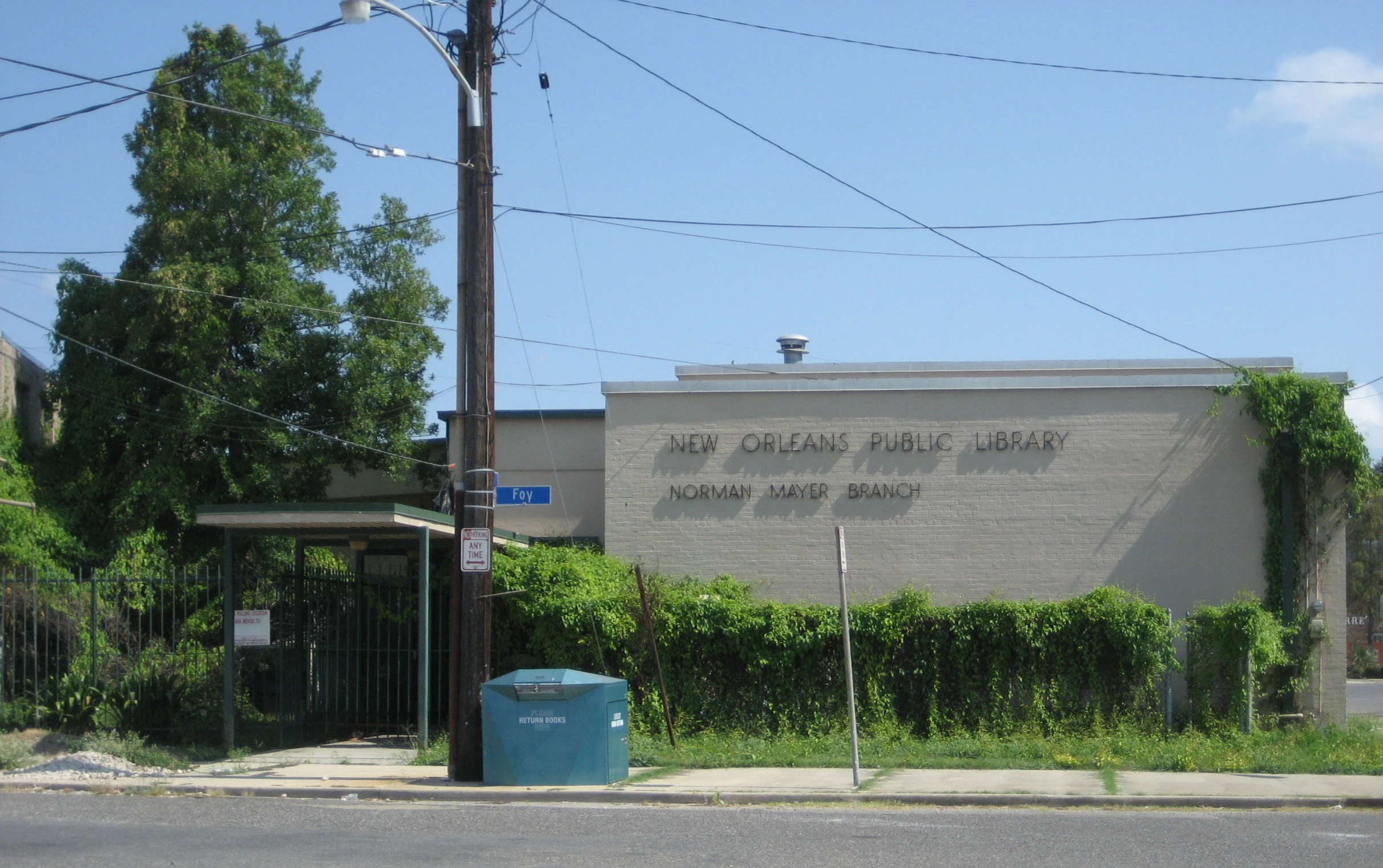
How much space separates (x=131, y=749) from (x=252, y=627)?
72.5 inches

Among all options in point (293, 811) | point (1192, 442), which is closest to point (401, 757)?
point (293, 811)

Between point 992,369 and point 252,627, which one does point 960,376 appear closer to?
point 992,369

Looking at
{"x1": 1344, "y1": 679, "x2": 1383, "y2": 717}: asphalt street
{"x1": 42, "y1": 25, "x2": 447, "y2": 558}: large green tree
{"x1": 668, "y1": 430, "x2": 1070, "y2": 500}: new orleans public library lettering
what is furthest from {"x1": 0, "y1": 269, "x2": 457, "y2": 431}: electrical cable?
{"x1": 1344, "y1": 679, "x2": 1383, "y2": 717}: asphalt street

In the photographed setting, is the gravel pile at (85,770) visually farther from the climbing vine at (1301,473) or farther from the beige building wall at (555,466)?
the climbing vine at (1301,473)

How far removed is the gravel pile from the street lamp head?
317 inches

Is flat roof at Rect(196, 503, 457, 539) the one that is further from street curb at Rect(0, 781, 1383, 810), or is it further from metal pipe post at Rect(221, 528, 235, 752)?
street curb at Rect(0, 781, 1383, 810)

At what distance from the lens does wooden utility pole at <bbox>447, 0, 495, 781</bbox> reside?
14.1 m

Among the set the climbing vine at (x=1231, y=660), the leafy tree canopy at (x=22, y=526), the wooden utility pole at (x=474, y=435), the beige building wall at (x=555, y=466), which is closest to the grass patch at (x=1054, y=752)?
the climbing vine at (x=1231, y=660)

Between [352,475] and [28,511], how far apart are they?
20.1 feet

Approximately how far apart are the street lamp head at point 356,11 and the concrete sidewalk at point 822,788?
745 cm

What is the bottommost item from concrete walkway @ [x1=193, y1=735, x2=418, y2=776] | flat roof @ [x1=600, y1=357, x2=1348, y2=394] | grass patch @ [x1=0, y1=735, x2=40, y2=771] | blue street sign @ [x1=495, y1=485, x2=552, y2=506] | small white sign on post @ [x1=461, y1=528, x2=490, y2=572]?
concrete walkway @ [x1=193, y1=735, x2=418, y2=776]

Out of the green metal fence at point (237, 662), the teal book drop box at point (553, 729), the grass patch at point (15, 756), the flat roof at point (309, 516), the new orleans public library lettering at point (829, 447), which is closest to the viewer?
the teal book drop box at point (553, 729)

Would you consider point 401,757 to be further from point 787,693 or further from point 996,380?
point 996,380

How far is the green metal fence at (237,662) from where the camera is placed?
16.6 metres
